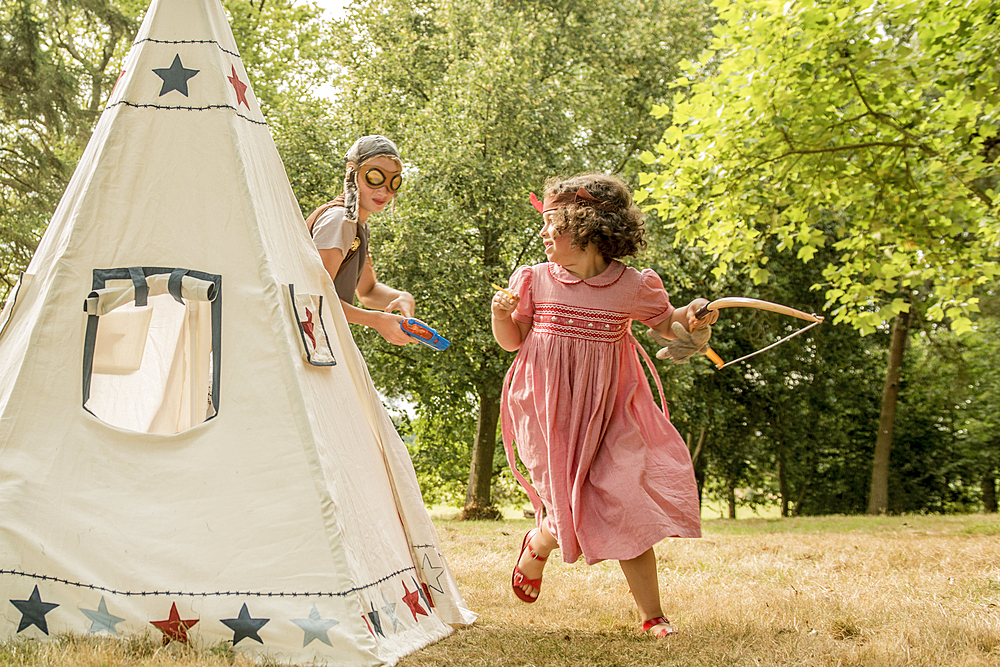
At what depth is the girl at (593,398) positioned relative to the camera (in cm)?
298

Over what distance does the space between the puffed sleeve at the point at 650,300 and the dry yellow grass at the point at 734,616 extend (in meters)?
1.24

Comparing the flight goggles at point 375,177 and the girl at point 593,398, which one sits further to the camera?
the flight goggles at point 375,177

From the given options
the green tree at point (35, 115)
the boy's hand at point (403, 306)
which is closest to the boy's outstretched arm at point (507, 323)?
the boy's hand at point (403, 306)

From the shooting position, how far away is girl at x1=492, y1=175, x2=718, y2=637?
298cm

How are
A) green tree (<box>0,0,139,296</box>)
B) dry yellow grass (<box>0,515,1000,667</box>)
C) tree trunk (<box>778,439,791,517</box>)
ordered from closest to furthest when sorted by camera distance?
dry yellow grass (<box>0,515,1000,667</box>) → green tree (<box>0,0,139,296</box>) → tree trunk (<box>778,439,791,517</box>)

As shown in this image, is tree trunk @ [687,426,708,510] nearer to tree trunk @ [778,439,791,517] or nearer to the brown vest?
tree trunk @ [778,439,791,517]

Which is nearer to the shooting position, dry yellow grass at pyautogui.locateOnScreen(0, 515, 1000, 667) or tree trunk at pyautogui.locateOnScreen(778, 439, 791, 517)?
dry yellow grass at pyautogui.locateOnScreen(0, 515, 1000, 667)

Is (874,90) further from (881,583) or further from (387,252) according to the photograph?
(387,252)

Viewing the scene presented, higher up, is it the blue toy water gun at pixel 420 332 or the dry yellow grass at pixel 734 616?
the blue toy water gun at pixel 420 332

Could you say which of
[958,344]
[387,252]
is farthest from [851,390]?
[387,252]

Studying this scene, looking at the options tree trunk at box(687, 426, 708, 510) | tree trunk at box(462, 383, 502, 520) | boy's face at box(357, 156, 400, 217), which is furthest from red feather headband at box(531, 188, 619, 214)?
tree trunk at box(687, 426, 708, 510)

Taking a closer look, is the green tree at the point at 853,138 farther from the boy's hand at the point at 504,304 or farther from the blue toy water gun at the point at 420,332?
the blue toy water gun at the point at 420,332

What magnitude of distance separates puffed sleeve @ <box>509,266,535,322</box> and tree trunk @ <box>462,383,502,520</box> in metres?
8.16

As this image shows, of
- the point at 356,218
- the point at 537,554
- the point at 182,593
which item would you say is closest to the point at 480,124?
the point at 356,218
